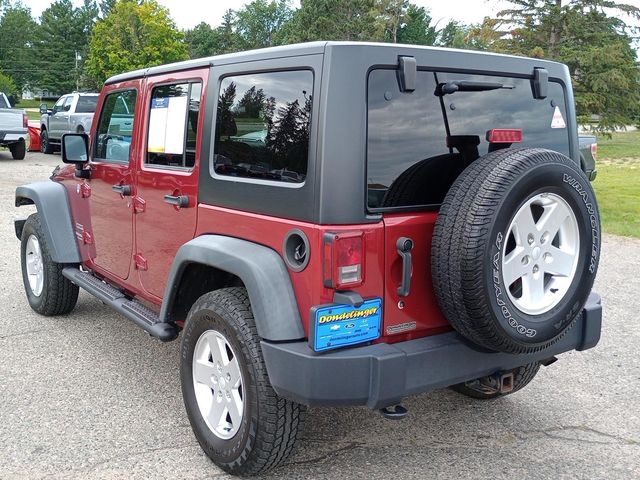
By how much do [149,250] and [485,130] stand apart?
204cm

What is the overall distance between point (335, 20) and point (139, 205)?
46033 mm

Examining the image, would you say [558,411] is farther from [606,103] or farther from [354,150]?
[606,103]

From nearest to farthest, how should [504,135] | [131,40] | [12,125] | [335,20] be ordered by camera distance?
[504,135]
[12,125]
[131,40]
[335,20]

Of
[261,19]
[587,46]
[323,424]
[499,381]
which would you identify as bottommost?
[323,424]

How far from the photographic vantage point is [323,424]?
359 cm

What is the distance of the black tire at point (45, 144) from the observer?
2119 centimetres

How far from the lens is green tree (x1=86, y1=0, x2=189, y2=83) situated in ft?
141

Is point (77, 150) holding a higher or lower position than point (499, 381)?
higher

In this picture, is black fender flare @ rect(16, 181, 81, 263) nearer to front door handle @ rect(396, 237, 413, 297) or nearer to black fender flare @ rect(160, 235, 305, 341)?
black fender flare @ rect(160, 235, 305, 341)

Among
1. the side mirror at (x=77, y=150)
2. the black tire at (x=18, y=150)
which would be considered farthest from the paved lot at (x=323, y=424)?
the black tire at (x=18, y=150)

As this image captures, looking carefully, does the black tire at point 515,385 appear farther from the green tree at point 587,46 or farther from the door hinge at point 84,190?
the green tree at point 587,46

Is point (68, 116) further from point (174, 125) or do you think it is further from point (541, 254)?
point (541, 254)

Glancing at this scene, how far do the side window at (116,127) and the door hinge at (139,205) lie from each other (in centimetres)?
32

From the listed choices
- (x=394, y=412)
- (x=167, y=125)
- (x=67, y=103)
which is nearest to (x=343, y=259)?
(x=394, y=412)
